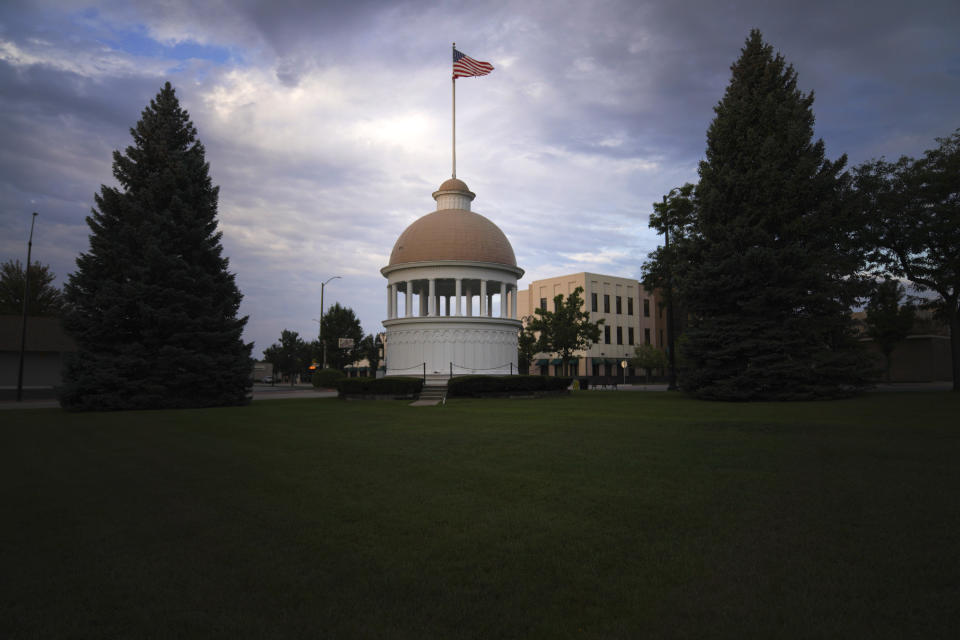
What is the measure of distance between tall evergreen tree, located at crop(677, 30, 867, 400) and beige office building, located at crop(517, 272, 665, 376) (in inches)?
1952

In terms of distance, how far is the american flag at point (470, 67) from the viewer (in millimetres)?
37375

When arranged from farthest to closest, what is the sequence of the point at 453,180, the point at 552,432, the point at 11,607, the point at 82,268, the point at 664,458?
1. the point at 453,180
2. the point at 82,268
3. the point at 552,432
4. the point at 664,458
5. the point at 11,607

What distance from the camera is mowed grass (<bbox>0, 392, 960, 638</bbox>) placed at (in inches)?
163

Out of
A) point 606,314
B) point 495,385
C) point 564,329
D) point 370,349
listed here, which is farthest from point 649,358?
point 495,385

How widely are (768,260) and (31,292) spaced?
61006 millimetres

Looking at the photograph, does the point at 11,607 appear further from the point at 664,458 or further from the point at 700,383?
the point at 700,383

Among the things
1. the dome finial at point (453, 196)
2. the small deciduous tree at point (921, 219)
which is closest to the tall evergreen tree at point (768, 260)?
the small deciduous tree at point (921, 219)

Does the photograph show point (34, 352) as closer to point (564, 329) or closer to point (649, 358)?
point (564, 329)

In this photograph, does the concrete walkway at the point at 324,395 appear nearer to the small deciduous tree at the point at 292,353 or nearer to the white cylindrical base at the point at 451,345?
the white cylindrical base at the point at 451,345

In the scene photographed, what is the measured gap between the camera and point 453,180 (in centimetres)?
4372

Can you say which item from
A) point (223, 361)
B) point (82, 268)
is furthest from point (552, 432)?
point (82, 268)

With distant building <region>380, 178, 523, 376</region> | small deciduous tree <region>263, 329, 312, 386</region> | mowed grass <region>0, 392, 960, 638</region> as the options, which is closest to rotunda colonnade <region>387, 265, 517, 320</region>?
distant building <region>380, 178, 523, 376</region>

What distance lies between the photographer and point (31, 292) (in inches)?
2169

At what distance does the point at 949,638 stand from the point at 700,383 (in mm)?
23161
